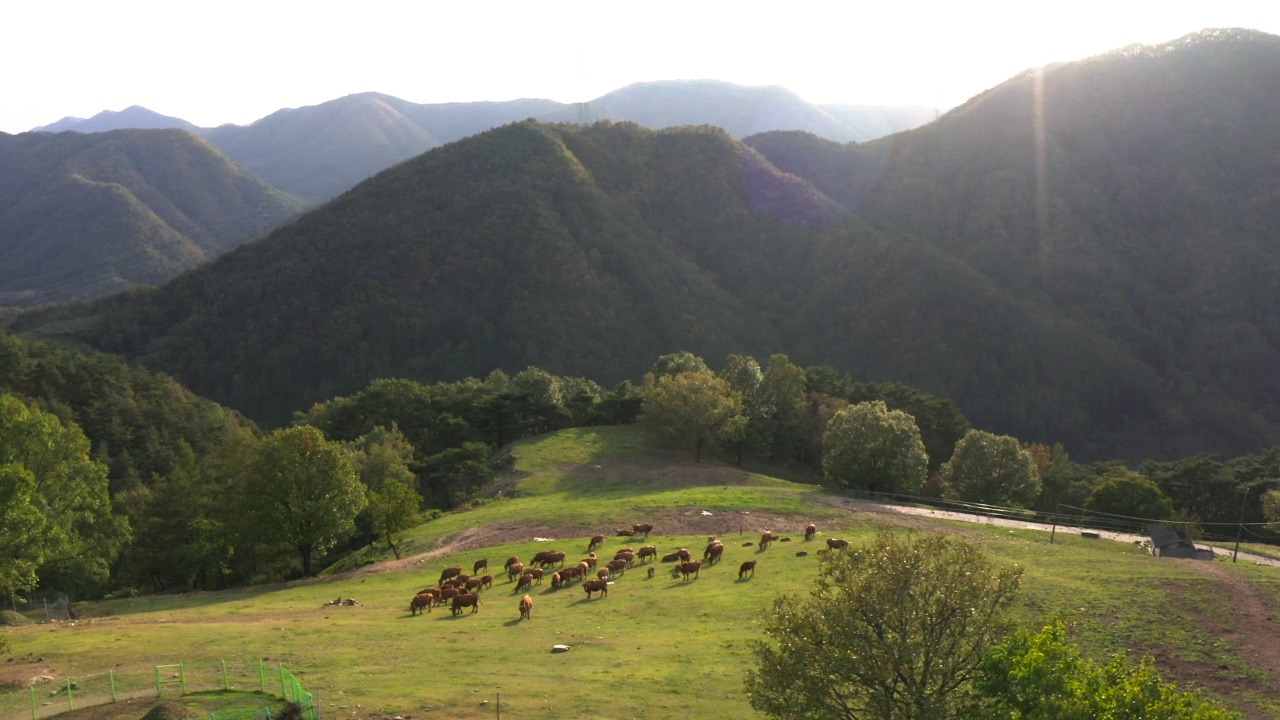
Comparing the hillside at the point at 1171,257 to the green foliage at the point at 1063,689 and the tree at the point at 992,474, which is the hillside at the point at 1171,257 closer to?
the tree at the point at 992,474

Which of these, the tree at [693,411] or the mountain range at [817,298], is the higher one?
the mountain range at [817,298]

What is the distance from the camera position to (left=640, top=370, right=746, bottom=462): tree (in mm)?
68438

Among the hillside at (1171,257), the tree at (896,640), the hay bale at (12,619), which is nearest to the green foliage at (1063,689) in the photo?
the tree at (896,640)

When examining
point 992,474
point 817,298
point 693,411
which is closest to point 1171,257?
point 817,298

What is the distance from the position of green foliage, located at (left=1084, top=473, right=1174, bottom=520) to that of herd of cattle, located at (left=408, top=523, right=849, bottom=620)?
117 feet

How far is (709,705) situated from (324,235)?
6726 inches

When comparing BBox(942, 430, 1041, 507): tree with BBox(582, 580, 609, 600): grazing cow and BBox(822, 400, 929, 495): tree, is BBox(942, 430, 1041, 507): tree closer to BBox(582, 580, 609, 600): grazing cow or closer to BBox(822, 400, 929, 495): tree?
BBox(822, 400, 929, 495): tree

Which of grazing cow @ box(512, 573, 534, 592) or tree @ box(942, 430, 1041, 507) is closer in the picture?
grazing cow @ box(512, 573, 534, 592)

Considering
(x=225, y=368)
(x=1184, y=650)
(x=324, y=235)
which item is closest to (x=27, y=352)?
(x=225, y=368)

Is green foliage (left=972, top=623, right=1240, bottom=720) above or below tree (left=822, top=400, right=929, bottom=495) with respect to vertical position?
above

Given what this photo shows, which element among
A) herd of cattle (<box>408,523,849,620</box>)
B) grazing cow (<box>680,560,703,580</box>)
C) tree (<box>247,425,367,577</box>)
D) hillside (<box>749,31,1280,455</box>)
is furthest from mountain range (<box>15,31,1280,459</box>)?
grazing cow (<box>680,560,703,580</box>)

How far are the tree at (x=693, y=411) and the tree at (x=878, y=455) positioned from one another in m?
11.7

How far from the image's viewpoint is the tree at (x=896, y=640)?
49.9ft

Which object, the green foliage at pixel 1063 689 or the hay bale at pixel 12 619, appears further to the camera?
the hay bale at pixel 12 619
